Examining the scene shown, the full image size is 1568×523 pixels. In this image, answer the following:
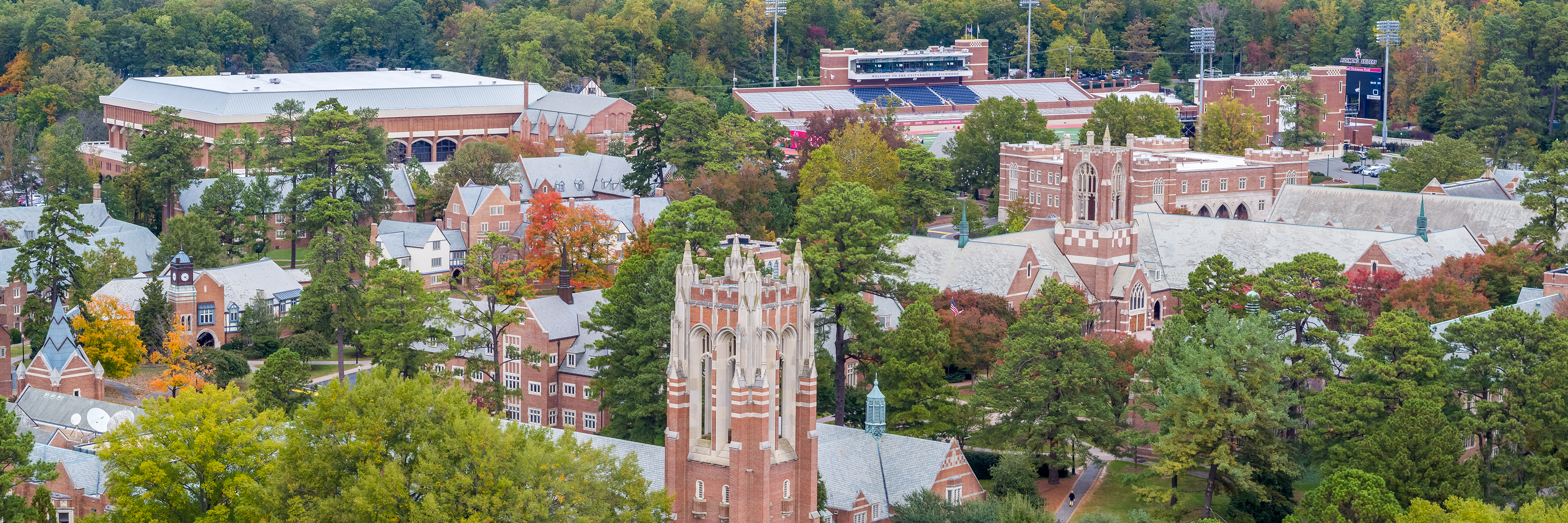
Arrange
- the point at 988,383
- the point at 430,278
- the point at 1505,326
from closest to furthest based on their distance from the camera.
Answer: the point at 1505,326
the point at 988,383
the point at 430,278

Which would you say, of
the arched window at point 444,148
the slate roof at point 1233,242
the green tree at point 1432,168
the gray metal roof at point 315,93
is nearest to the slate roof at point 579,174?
the gray metal roof at point 315,93

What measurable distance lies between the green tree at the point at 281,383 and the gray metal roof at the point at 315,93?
78195mm

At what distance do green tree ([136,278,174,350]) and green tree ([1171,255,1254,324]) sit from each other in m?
46.9

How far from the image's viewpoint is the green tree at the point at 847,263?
298ft

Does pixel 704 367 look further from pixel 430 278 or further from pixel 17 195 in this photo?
pixel 17 195

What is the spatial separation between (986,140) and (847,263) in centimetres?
5631

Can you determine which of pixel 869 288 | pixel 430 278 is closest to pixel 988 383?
pixel 869 288

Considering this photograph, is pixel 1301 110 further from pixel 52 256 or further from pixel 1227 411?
pixel 1227 411

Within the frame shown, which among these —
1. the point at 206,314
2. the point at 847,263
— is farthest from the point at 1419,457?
the point at 206,314

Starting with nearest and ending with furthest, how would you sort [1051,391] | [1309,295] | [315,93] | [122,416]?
[1051,391] < [122,416] < [1309,295] < [315,93]

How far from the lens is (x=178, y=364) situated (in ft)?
335

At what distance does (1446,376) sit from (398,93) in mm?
111996

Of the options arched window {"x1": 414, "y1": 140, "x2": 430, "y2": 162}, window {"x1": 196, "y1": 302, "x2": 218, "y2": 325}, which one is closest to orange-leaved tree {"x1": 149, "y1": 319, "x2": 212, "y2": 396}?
window {"x1": 196, "y1": 302, "x2": 218, "y2": 325}

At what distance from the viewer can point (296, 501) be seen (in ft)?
207
